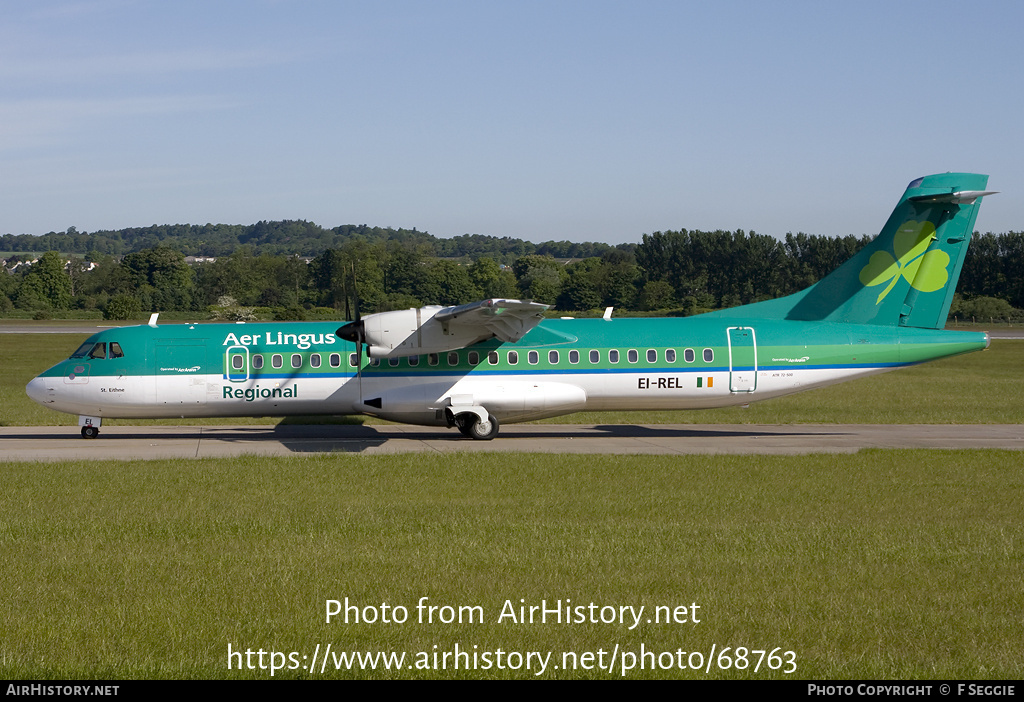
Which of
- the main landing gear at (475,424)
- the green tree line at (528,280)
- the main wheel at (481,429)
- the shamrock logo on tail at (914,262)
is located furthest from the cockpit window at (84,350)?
the green tree line at (528,280)

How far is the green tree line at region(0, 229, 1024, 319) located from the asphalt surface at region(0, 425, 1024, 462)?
5509cm

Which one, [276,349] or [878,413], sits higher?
[276,349]

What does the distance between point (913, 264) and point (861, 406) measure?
37.2ft

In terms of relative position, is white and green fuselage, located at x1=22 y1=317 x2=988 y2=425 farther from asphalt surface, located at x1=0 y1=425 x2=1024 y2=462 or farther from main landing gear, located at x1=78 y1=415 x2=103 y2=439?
asphalt surface, located at x1=0 y1=425 x2=1024 y2=462

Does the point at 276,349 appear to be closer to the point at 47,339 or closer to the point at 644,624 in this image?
the point at 644,624

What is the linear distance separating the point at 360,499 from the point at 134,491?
410 cm

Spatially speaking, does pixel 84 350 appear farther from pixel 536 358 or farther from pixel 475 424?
pixel 536 358

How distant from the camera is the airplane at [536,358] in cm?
2423

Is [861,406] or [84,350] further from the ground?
[84,350]

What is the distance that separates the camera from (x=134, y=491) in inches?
656

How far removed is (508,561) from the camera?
11773 millimetres

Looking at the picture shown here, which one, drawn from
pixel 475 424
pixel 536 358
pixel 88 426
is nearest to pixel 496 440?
pixel 475 424

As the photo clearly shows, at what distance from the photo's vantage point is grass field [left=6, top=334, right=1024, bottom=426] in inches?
1208
